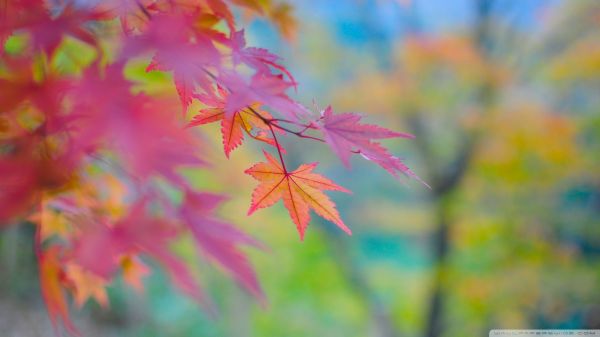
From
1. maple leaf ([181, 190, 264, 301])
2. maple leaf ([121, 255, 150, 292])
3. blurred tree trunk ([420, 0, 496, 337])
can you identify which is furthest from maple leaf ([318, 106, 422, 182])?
blurred tree trunk ([420, 0, 496, 337])

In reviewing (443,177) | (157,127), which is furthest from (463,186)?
(157,127)

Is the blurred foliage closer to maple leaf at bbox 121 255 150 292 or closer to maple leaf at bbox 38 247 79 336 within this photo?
maple leaf at bbox 121 255 150 292

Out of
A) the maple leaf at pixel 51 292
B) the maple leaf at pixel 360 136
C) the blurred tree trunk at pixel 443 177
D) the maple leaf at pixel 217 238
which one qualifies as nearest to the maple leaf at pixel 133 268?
the maple leaf at pixel 51 292

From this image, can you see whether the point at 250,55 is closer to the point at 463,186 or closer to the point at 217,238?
the point at 217,238

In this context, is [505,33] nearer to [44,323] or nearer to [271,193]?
[271,193]

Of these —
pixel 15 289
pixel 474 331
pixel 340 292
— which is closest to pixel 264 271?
pixel 340 292

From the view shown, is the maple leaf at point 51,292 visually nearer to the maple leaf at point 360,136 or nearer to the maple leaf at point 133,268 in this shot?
the maple leaf at point 133,268
